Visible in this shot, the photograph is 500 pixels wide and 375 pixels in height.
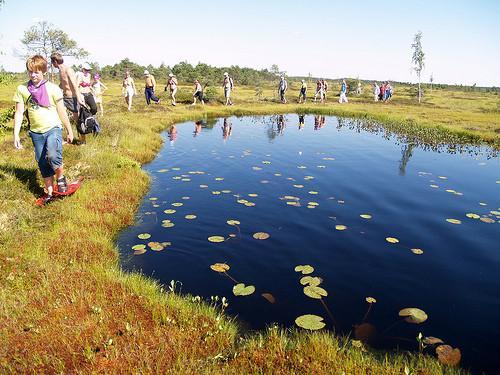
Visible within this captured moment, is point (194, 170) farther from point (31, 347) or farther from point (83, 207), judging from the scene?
point (31, 347)

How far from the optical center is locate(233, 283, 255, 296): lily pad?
5.18 m

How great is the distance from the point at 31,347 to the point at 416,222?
7.78 m

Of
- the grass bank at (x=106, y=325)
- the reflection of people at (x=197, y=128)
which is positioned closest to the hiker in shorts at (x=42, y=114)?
the grass bank at (x=106, y=325)

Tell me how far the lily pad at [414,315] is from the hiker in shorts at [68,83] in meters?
9.87

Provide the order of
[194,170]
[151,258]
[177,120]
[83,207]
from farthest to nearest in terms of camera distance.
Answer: [177,120] → [194,170] → [83,207] → [151,258]

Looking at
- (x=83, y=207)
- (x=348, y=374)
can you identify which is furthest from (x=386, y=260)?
(x=83, y=207)

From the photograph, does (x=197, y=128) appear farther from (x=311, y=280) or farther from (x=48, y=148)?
(x=311, y=280)

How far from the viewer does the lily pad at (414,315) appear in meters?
4.75

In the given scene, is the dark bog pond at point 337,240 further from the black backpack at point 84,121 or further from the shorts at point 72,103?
the shorts at point 72,103

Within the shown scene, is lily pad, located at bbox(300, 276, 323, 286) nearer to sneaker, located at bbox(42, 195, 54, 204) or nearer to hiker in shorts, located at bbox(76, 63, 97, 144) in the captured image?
sneaker, located at bbox(42, 195, 54, 204)

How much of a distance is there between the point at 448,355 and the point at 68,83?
35.9ft

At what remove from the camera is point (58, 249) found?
222 inches

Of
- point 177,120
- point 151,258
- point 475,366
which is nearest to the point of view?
point 475,366

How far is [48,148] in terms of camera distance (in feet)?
22.5
